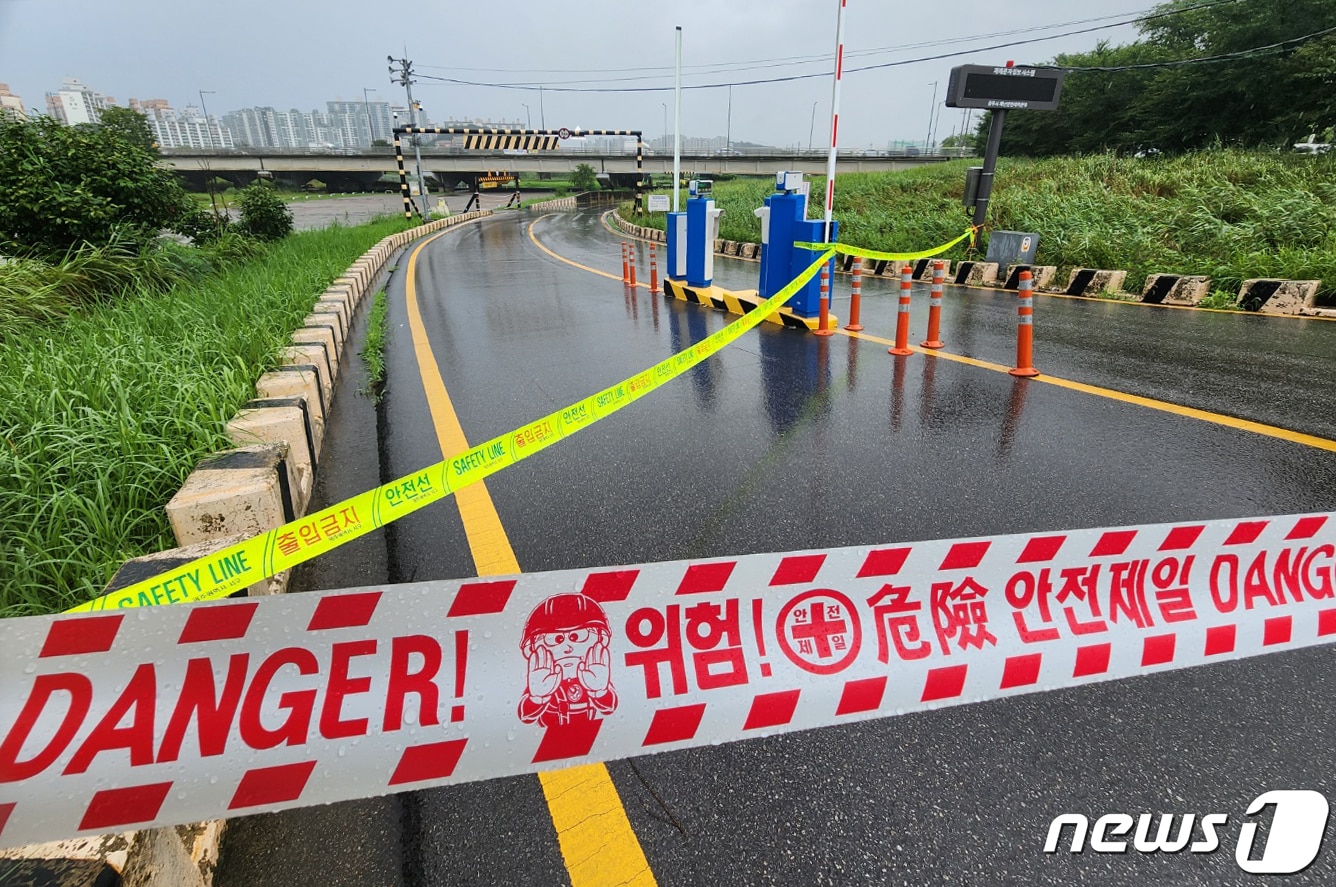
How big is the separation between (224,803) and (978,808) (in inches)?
76.3

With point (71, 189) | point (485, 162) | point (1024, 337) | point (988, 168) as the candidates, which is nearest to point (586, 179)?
point (485, 162)

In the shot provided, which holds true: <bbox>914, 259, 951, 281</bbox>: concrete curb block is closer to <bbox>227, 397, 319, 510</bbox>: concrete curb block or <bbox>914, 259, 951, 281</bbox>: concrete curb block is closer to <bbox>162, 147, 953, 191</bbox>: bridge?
<bbox>227, 397, 319, 510</bbox>: concrete curb block

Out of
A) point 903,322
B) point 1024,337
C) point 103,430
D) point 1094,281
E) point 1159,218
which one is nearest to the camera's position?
point 103,430

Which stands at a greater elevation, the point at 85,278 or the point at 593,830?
the point at 85,278

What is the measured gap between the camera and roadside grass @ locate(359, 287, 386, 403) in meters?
6.14

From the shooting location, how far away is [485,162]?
7494 cm

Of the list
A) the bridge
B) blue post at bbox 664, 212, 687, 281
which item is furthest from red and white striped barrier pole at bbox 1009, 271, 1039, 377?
the bridge

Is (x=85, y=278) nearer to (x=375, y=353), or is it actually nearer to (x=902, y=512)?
(x=375, y=353)

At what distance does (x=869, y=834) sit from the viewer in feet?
5.95

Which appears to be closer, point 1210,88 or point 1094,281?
point 1094,281

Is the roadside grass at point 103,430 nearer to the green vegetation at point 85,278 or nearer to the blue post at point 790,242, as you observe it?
the green vegetation at point 85,278

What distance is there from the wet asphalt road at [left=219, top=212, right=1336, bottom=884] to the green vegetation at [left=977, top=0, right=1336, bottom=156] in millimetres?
29923
